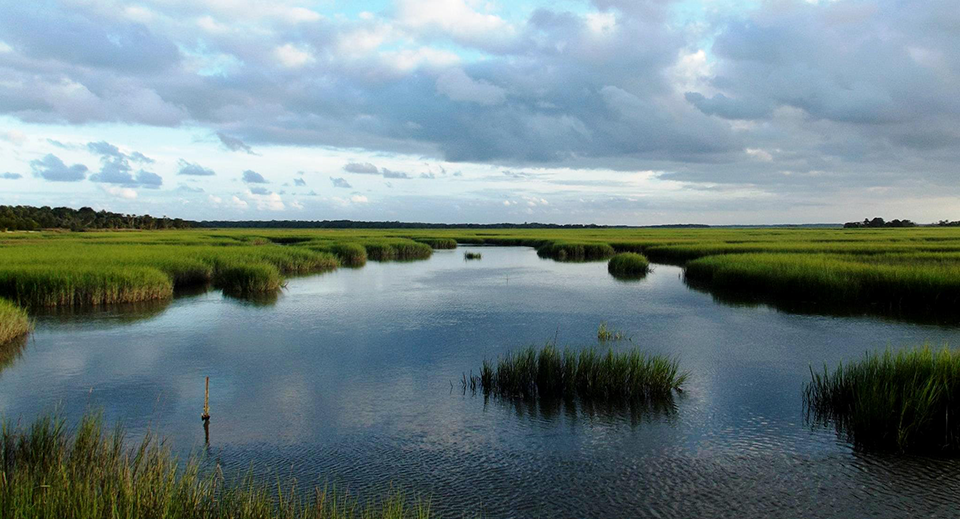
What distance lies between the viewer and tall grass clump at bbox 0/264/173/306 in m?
18.0

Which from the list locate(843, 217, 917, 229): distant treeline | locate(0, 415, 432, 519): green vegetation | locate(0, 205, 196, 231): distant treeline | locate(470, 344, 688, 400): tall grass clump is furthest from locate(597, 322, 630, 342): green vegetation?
locate(843, 217, 917, 229): distant treeline

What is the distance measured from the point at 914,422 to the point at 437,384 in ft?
22.4

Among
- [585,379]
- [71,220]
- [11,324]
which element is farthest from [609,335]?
[71,220]

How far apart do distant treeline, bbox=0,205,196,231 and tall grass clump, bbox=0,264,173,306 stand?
49777 millimetres

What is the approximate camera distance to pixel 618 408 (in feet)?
30.7

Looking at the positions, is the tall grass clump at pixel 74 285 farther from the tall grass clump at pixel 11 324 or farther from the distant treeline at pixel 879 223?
the distant treeline at pixel 879 223

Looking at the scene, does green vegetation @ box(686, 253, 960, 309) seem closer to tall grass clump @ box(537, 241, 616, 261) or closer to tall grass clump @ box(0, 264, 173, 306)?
tall grass clump @ box(537, 241, 616, 261)

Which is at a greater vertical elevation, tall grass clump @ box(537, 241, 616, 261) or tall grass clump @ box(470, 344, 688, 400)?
→ tall grass clump @ box(537, 241, 616, 261)

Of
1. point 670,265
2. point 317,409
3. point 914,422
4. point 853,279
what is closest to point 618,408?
point 914,422

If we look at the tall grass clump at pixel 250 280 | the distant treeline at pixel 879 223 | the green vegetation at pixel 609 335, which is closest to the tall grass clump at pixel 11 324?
the tall grass clump at pixel 250 280

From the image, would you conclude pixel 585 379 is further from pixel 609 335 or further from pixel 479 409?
pixel 609 335

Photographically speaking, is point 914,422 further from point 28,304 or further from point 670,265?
point 670,265

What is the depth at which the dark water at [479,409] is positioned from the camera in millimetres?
6699

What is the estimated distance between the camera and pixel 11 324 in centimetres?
1348
